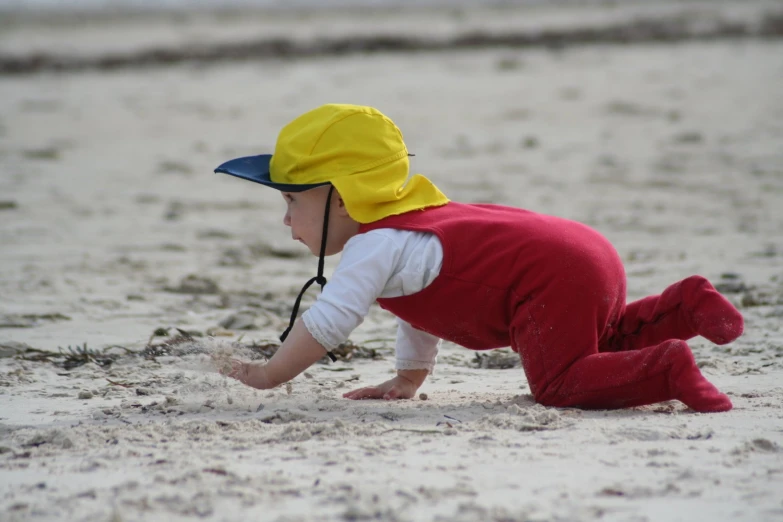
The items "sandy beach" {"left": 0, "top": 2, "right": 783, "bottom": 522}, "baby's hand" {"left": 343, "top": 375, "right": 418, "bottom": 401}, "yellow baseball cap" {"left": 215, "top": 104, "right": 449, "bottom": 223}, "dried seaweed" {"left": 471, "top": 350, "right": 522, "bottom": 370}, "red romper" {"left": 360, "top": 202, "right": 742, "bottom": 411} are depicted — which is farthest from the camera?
"dried seaweed" {"left": 471, "top": 350, "right": 522, "bottom": 370}

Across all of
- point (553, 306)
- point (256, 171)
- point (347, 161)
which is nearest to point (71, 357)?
point (256, 171)

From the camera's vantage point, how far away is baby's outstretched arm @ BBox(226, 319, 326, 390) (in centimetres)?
256

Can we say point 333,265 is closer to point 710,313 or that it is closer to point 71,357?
point 71,357

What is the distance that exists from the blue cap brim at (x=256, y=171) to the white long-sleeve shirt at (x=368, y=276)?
0.68ft

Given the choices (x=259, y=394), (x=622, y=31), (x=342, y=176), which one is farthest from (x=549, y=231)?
(x=622, y=31)

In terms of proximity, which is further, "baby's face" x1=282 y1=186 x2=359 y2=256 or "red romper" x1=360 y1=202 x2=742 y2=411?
"baby's face" x1=282 y1=186 x2=359 y2=256

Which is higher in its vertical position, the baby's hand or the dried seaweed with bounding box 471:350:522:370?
the baby's hand

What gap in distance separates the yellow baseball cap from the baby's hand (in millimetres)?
497

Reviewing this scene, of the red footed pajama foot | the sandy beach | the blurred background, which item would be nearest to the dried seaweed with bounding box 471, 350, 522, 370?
the sandy beach

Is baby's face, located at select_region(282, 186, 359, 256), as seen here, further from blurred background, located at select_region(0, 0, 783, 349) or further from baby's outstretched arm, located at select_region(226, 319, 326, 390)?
blurred background, located at select_region(0, 0, 783, 349)

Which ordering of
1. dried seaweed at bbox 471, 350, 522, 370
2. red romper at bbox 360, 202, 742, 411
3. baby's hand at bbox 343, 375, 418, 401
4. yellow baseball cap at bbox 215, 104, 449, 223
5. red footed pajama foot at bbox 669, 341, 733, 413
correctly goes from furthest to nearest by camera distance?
1. dried seaweed at bbox 471, 350, 522, 370
2. baby's hand at bbox 343, 375, 418, 401
3. yellow baseball cap at bbox 215, 104, 449, 223
4. red romper at bbox 360, 202, 742, 411
5. red footed pajama foot at bbox 669, 341, 733, 413

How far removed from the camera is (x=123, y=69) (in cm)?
1179

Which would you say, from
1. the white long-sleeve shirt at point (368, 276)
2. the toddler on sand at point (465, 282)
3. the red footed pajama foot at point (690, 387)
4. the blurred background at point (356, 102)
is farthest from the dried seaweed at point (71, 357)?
the red footed pajama foot at point (690, 387)

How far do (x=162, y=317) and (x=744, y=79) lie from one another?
702 centimetres
